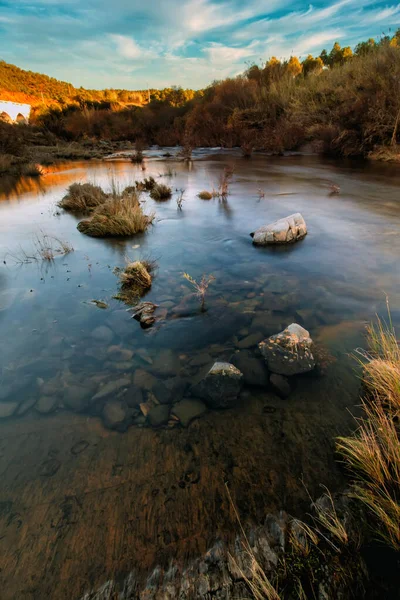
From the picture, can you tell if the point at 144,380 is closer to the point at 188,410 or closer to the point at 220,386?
the point at 188,410

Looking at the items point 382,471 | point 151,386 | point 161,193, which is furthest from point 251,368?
point 161,193

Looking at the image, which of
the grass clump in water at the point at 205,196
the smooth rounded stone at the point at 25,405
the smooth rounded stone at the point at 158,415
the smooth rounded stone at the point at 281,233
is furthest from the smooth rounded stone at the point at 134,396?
the grass clump in water at the point at 205,196

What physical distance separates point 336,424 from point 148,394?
1.59 m

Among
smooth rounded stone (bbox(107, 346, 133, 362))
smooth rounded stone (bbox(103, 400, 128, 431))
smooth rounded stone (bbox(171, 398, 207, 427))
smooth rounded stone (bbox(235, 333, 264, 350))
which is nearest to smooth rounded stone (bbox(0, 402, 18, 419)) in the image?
smooth rounded stone (bbox(103, 400, 128, 431))

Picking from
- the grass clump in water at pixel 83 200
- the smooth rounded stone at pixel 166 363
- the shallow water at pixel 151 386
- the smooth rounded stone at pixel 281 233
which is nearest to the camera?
the shallow water at pixel 151 386

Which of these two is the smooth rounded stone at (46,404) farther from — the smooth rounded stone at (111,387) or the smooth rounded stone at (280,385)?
the smooth rounded stone at (280,385)

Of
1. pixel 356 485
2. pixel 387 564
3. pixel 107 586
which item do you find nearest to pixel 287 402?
pixel 356 485

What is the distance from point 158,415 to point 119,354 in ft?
3.19

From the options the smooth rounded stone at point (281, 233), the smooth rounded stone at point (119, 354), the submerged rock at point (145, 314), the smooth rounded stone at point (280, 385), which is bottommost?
the smooth rounded stone at point (119, 354)

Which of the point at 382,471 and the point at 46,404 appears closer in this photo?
the point at 382,471

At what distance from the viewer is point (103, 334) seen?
3459mm

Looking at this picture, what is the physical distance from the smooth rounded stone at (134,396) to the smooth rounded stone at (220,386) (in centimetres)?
48

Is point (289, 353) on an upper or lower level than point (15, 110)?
lower

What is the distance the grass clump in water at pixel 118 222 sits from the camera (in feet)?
22.8
